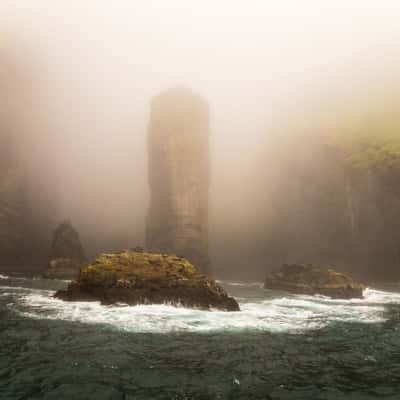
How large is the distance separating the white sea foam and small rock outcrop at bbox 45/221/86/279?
190 ft

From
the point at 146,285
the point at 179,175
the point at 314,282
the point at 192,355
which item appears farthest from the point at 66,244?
the point at 192,355

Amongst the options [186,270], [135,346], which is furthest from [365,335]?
[186,270]

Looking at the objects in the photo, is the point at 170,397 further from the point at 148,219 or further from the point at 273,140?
the point at 273,140

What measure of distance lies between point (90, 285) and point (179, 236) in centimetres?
6436

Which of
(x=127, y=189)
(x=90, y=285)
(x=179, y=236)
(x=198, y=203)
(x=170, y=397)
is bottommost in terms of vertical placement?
(x=170, y=397)

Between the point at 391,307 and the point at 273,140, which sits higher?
the point at 273,140

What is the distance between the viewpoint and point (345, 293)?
68438 mm

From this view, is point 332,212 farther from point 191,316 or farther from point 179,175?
point 191,316

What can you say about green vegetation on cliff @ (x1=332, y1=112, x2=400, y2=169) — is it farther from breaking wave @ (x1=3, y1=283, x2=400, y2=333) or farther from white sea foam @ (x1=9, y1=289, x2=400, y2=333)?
white sea foam @ (x1=9, y1=289, x2=400, y2=333)

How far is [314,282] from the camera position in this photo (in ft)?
246

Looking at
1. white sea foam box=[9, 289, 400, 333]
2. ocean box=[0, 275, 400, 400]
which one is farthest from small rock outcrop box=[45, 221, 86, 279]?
ocean box=[0, 275, 400, 400]

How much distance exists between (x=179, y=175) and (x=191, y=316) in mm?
86536

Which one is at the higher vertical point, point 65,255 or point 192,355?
point 65,255

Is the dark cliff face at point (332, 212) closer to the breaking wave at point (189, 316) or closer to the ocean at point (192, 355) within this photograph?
the breaking wave at point (189, 316)
